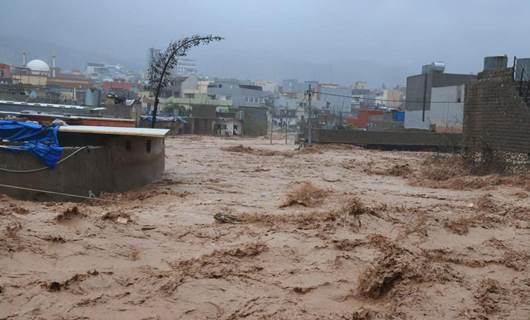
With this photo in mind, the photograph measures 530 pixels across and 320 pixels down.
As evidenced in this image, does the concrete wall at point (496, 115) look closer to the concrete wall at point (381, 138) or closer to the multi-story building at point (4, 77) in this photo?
the concrete wall at point (381, 138)

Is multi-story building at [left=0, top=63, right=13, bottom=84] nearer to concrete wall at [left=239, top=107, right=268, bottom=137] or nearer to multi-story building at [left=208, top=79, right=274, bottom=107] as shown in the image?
concrete wall at [left=239, top=107, right=268, bottom=137]

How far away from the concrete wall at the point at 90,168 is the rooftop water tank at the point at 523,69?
37.0 feet

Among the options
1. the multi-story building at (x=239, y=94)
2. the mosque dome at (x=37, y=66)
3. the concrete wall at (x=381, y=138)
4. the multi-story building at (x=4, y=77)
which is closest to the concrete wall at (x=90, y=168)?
the concrete wall at (x=381, y=138)

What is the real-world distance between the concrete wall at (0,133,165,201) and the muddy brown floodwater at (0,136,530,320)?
0.63 m

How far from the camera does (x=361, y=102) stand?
102 m

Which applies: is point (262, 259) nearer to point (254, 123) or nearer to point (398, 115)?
point (398, 115)

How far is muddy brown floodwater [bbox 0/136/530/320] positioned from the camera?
6035 millimetres

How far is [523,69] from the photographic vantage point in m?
17.5

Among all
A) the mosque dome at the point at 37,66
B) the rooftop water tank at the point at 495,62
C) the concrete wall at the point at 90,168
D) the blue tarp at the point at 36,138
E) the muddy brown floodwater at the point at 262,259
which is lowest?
the muddy brown floodwater at the point at 262,259

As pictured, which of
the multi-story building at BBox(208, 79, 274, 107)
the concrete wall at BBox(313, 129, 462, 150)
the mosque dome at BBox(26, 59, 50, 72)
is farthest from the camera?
the mosque dome at BBox(26, 59, 50, 72)

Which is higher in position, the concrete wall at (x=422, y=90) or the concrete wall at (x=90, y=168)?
the concrete wall at (x=422, y=90)

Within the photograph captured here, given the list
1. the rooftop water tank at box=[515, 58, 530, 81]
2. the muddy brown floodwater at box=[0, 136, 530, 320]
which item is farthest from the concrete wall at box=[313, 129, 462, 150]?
the muddy brown floodwater at box=[0, 136, 530, 320]

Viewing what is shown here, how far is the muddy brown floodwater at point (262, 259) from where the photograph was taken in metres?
6.04

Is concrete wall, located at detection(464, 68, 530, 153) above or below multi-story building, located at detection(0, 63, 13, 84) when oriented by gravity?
below
